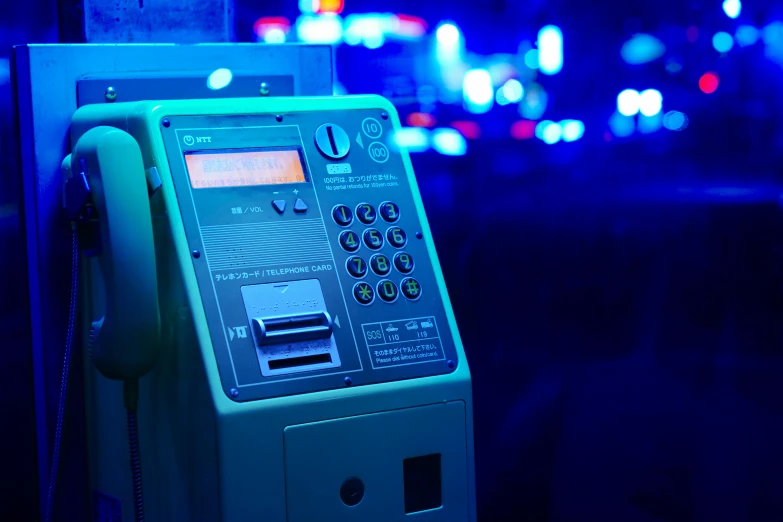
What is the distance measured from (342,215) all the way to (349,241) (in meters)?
0.04

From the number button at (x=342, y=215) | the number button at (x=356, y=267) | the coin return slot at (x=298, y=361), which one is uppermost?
the number button at (x=342, y=215)

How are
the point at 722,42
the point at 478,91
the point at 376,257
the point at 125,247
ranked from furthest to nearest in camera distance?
1. the point at 478,91
2. the point at 722,42
3. the point at 376,257
4. the point at 125,247

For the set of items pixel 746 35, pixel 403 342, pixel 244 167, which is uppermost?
pixel 746 35

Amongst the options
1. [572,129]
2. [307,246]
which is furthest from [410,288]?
[572,129]

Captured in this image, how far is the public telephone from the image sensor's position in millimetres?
1168

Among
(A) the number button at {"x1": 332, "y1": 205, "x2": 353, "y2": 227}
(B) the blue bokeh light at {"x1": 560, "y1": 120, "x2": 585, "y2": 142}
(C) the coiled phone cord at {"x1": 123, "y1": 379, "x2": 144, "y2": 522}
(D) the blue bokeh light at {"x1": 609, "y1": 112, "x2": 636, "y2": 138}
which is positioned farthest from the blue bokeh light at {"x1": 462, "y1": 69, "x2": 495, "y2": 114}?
(C) the coiled phone cord at {"x1": 123, "y1": 379, "x2": 144, "y2": 522}

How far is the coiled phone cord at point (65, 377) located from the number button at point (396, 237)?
1.41ft

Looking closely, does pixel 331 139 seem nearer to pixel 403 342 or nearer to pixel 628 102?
pixel 403 342

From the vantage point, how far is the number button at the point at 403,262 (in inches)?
51.4

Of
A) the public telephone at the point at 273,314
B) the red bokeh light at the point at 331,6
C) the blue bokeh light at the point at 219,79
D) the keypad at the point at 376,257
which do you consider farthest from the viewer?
the red bokeh light at the point at 331,6

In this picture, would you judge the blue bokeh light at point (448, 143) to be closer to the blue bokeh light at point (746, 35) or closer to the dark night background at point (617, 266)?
the dark night background at point (617, 266)

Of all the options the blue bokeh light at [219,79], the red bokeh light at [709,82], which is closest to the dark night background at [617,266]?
the red bokeh light at [709,82]

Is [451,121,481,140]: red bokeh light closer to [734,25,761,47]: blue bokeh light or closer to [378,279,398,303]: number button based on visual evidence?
[734,25,761,47]: blue bokeh light

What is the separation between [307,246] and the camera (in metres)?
1.25
